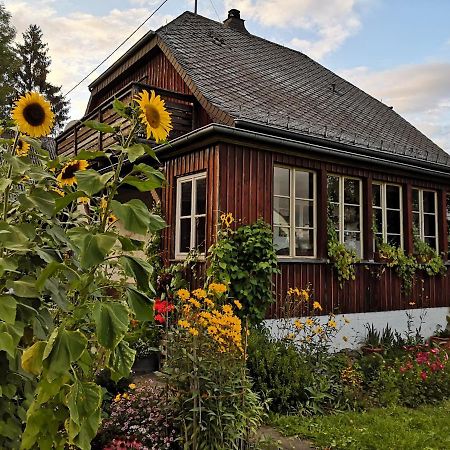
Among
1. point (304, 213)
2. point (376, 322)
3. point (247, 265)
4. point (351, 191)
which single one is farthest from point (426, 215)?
point (247, 265)

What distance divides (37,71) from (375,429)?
31.2m

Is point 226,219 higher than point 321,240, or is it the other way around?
point 226,219

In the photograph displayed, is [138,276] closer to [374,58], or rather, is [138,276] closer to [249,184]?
[249,184]

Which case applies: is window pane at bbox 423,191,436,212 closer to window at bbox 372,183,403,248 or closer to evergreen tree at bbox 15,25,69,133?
window at bbox 372,183,403,248

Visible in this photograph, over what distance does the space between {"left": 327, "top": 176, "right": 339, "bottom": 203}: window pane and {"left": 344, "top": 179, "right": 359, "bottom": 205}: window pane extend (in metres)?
0.24

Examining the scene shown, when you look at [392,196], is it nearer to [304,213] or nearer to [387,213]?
[387,213]

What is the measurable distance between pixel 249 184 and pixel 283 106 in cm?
250

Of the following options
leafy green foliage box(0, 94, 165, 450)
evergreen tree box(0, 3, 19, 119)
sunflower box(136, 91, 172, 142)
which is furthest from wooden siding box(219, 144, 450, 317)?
evergreen tree box(0, 3, 19, 119)

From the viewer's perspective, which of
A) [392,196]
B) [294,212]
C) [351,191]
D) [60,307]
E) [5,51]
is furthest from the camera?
[5,51]

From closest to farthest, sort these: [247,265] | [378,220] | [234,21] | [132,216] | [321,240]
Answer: [132,216], [247,265], [321,240], [378,220], [234,21]

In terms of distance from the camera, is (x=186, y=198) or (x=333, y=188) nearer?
(x=186, y=198)

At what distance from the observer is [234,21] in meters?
12.4

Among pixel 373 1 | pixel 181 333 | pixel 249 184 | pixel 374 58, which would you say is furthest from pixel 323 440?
pixel 374 58

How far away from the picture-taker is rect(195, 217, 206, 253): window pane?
6906 mm
